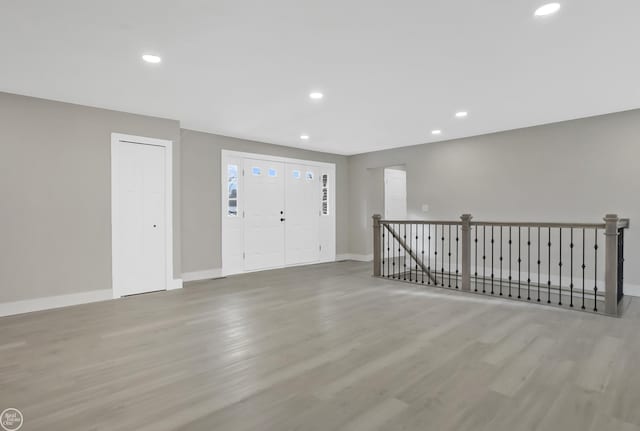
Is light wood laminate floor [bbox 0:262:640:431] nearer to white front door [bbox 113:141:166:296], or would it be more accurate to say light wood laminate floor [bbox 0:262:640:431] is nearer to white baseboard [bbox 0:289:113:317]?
white baseboard [bbox 0:289:113:317]

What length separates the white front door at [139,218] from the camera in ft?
16.0

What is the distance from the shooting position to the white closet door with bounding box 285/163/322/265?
7.54 meters

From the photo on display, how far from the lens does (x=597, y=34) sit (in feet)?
8.92

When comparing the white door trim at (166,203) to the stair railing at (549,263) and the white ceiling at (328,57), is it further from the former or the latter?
the stair railing at (549,263)

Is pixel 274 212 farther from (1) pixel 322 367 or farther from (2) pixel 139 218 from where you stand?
(1) pixel 322 367

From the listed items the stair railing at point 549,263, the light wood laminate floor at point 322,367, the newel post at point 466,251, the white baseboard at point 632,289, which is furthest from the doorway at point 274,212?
the white baseboard at point 632,289

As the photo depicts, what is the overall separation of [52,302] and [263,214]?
365 centimetres

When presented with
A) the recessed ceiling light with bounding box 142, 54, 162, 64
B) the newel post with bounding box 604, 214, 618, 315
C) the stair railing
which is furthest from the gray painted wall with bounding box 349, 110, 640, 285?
the recessed ceiling light with bounding box 142, 54, 162, 64

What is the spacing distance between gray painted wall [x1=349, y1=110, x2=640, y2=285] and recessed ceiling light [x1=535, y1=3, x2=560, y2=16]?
11.9 feet

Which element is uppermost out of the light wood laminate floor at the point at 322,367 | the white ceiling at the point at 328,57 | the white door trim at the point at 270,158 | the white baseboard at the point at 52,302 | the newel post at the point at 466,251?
the white ceiling at the point at 328,57

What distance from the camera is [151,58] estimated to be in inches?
125

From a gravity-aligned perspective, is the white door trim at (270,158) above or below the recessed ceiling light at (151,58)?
below

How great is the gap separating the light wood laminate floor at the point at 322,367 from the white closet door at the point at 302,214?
3215 mm

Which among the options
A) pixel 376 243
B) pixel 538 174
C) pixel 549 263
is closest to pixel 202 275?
pixel 376 243
